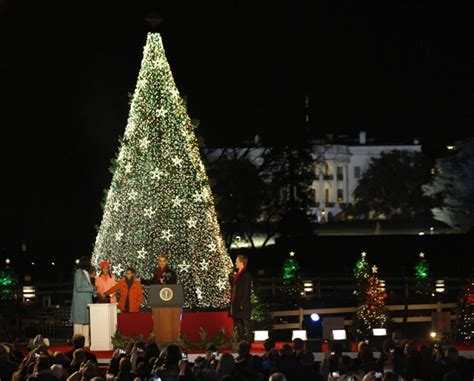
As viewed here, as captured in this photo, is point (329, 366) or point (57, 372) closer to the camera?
point (57, 372)

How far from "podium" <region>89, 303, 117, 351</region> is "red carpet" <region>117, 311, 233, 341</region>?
1.74ft

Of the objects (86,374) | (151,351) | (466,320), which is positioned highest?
(466,320)

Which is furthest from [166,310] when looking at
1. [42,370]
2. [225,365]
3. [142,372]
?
[42,370]

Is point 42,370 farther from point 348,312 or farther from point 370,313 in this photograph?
point 348,312

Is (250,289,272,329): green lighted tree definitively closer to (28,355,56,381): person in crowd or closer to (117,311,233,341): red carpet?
(117,311,233,341): red carpet

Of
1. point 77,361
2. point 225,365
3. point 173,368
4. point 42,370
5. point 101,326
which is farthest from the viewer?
point 101,326

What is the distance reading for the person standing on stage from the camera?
26641 mm

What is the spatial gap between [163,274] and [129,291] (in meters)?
0.98

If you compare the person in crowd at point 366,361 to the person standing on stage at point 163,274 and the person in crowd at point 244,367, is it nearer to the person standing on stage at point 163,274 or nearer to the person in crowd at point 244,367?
the person in crowd at point 244,367

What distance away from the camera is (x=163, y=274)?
87.8 feet

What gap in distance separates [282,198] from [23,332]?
5213cm

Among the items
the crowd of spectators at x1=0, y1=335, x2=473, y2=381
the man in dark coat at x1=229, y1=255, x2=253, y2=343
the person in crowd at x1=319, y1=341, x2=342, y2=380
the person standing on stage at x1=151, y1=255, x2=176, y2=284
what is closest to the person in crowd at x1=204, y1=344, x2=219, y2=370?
the crowd of spectators at x1=0, y1=335, x2=473, y2=381

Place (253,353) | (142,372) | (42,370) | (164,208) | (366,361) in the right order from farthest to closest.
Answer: (164,208), (253,353), (366,361), (142,372), (42,370)

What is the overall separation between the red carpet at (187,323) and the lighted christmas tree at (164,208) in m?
1.53
